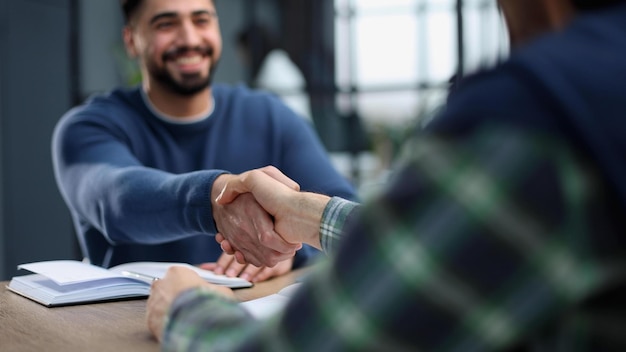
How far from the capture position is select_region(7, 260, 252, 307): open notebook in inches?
54.7

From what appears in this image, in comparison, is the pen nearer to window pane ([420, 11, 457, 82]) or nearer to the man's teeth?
the man's teeth

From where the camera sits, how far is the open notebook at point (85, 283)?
1.39 meters

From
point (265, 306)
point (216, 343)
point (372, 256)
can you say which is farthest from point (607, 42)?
point (265, 306)

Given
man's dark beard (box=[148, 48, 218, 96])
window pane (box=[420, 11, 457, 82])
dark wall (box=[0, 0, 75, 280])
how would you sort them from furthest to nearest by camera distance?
window pane (box=[420, 11, 457, 82])
dark wall (box=[0, 0, 75, 280])
man's dark beard (box=[148, 48, 218, 96])

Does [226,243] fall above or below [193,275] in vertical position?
below

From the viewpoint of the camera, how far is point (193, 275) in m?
0.96

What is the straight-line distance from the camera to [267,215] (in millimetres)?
1552

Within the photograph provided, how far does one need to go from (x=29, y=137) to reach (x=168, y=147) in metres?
2.57

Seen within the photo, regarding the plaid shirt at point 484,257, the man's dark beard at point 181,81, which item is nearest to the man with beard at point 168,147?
the man's dark beard at point 181,81

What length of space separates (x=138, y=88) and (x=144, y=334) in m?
1.37

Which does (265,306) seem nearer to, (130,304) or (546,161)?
(130,304)

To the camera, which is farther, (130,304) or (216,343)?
(130,304)

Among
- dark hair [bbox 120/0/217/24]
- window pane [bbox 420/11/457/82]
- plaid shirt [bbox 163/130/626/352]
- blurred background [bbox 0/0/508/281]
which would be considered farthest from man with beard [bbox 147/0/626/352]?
window pane [bbox 420/11/457/82]

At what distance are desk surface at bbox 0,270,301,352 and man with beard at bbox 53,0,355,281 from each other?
0.37 meters
